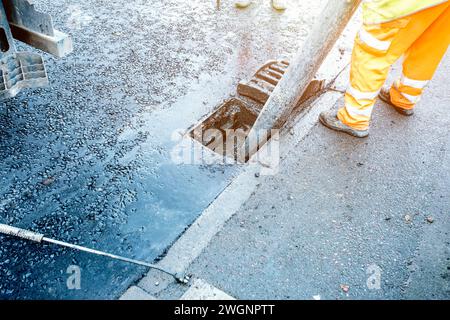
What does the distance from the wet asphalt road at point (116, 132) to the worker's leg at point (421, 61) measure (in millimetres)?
1412

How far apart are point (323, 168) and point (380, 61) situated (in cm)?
91

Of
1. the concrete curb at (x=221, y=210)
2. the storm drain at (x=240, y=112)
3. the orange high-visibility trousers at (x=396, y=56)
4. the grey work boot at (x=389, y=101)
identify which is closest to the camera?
the concrete curb at (x=221, y=210)

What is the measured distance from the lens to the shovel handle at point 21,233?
216 centimetres

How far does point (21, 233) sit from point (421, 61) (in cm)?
327

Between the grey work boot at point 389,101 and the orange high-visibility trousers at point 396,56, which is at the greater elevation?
the orange high-visibility trousers at point 396,56

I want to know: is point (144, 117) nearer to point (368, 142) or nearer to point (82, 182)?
point (82, 182)

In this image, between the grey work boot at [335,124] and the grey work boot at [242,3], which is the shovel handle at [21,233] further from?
the grey work boot at [242,3]

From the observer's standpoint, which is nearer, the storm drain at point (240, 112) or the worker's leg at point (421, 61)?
the worker's leg at point (421, 61)

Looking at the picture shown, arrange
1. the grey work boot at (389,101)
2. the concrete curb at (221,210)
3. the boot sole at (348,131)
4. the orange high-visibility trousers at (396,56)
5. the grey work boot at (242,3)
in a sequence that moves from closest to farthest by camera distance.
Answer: the concrete curb at (221,210)
the orange high-visibility trousers at (396,56)
the boot sole at (348,131)
the grey work boot at (389,101)
the grey work boot at (242,3)

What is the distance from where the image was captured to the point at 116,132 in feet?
10.0

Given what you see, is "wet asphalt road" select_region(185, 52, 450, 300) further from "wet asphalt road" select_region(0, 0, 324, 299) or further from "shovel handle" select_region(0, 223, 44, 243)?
"shovel handle" select_region(0, 223, 44, 243)

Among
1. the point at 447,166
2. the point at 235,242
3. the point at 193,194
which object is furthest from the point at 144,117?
the point at 447,166

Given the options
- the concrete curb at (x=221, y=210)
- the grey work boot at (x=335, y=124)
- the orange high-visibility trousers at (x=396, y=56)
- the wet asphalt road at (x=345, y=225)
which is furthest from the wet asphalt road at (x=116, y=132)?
the orange high-visibility trousers at (x=396, y=56)

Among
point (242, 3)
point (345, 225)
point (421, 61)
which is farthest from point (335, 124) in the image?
point (242, 3)
